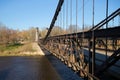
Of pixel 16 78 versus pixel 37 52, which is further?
pixel 37 52

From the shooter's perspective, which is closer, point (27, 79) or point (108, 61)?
point (108, 61)

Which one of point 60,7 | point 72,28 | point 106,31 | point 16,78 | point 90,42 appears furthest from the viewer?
point 16,78

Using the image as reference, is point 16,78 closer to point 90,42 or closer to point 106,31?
point 90,42

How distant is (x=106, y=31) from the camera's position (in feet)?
23.4

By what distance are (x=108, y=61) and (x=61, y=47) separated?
13.7 m

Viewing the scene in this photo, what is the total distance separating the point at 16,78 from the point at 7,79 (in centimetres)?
103

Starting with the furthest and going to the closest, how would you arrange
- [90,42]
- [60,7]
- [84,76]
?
[60,7]
[84,76]
[90,42]

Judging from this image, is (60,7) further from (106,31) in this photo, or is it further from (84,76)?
(106,31)

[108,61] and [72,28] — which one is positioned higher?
[72,28]

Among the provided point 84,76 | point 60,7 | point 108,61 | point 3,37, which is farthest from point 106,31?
point 3,37

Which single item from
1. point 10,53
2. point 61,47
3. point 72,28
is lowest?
point 10,53

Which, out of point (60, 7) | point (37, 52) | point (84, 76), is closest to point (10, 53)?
point (37, 52)

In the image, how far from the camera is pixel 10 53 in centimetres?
7219

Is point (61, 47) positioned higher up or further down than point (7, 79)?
higher up
